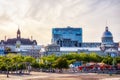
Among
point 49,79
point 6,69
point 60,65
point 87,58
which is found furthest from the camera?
point 87,58

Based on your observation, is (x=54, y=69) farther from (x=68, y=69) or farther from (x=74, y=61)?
(x=74, y=61)

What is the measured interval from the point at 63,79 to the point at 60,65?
3651 centimetres

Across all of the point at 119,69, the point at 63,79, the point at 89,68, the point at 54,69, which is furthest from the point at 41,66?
the point at 63,79

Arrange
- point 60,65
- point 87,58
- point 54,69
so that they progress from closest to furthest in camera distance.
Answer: point 60,65 < point 54,69 < point 87,58

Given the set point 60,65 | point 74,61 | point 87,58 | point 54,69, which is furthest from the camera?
point 87,58

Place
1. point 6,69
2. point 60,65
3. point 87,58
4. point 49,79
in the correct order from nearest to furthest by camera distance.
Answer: point 49,79 < point 6,69 < point 60,65 < point 87,58

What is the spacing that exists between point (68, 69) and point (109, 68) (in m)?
15.3

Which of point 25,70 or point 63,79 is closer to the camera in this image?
point 63,79

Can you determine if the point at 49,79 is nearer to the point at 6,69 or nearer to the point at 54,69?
the point at 6,69

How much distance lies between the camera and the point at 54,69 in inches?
5349

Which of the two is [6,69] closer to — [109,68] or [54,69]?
[54,69]

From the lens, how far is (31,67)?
140 m

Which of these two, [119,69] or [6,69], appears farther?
[119,69]

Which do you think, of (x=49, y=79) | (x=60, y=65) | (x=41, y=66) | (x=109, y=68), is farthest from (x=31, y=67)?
(x=49, y=79)
